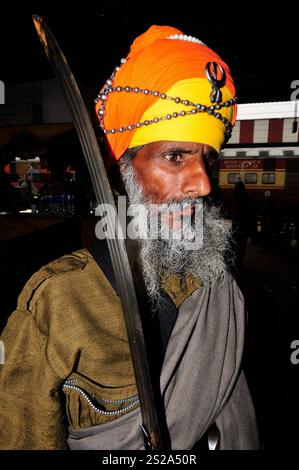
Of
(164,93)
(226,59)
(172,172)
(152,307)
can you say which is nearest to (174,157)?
(172,172)

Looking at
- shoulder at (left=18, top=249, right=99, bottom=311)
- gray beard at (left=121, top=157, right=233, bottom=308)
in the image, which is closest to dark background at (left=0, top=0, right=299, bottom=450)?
gray beard at (left=121, top=157, right=233, bottom=308)

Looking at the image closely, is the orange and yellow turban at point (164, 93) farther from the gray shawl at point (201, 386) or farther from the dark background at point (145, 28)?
the dark background at point (145, 28)

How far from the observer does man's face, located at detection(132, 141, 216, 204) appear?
3.42 ft

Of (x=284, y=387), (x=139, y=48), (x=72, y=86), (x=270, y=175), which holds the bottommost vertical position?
(x=284, y=387)

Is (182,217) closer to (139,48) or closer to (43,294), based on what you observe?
(43,294)

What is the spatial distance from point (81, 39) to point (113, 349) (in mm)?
5350

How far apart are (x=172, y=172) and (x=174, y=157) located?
2.6 inches

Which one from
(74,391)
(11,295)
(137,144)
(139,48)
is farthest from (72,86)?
(11,295)

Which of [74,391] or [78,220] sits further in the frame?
[78,220]

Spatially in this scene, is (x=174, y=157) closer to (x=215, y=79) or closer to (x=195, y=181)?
(x=195, y=181)

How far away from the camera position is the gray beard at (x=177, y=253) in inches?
41.3

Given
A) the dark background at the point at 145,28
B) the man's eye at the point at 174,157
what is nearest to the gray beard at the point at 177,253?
the man's eye at the point at 174,157

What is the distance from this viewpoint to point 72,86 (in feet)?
1.83

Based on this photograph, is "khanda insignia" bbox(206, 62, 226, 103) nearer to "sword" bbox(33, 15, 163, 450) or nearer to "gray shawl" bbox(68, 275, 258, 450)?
"sword" bbox(33, 15, 163, 450)
